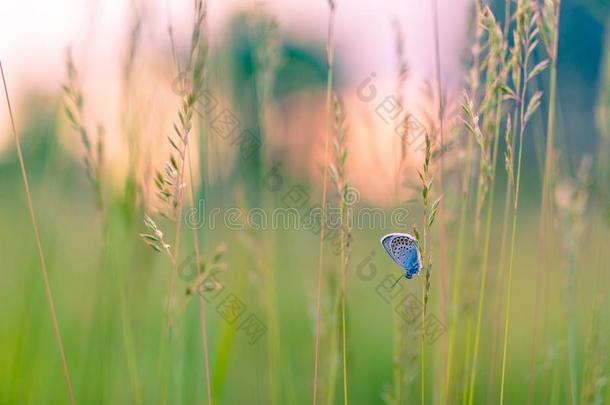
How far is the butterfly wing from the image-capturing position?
4.09 ft

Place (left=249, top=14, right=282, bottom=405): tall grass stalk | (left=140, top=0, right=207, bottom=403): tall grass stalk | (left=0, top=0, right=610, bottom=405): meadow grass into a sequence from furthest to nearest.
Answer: (left=249, top=14, right=282, bottom=405): tall grass stalk
(left=0, top=0, right=610, bottom=405): meadow grass
(left=140, top=0, right=207, bottom=403): tall grass stalk

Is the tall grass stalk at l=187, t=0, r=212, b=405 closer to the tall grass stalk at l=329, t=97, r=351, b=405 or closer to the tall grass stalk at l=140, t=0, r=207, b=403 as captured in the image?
the tall grass stalk at l=140, t=0, r=207, b=403

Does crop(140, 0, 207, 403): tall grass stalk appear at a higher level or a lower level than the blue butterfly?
higher

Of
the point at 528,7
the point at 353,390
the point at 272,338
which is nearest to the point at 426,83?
the point at 528,7

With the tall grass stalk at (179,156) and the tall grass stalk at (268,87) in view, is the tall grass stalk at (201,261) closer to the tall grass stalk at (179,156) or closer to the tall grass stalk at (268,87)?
the tall grass stalk at (179,156)

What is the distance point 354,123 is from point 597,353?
101cm

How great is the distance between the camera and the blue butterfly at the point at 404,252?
4.09 feet

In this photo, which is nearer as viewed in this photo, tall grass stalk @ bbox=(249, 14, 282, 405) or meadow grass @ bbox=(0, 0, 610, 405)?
meadow grass @ bbox=(0, 0, 610, 405)

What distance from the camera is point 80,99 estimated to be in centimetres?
135

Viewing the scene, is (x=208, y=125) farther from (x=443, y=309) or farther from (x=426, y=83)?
(x=443, y=309)

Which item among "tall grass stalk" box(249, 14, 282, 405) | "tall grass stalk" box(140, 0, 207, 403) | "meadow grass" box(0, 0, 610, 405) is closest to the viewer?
"tall grass stalk" box(140, 0, 207, 403)

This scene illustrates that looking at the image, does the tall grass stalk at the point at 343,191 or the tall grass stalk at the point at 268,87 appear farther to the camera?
the tall grass stalk at the point at 268,87

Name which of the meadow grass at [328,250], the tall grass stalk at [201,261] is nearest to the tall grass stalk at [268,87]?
the meadow grass at [328,250]

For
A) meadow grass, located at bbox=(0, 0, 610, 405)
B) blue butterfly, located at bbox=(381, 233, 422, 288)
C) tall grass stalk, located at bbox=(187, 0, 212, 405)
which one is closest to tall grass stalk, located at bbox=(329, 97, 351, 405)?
meadow grass, located at bbox=(0, 0, 610, 405)
